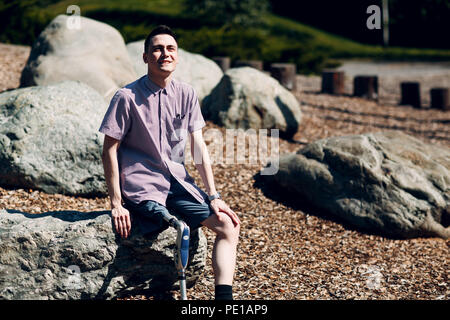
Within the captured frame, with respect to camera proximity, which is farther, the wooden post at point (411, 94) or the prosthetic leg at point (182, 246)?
the wooden post at point (411, 94)

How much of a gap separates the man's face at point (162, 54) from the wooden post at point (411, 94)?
833cm

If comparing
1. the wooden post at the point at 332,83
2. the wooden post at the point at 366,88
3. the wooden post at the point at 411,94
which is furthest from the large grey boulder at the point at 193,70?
the wooden post at the point at 411,94

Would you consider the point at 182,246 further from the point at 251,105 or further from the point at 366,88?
the point at 366,88

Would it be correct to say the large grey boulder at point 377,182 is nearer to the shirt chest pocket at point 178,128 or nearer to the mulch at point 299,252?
the mulch at point 299,252

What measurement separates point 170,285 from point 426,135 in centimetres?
622

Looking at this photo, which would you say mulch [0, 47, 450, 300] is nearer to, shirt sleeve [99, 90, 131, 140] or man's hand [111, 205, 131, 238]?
man's hand [111, 205, 131, 238]

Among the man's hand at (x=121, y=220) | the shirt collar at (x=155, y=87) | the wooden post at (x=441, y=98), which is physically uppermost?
the shirt collar at (x=155, y=87)

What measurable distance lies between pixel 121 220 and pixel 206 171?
0.59 meters

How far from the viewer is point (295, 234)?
5105 millimetres

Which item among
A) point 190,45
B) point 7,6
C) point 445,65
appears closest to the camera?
point 7,6

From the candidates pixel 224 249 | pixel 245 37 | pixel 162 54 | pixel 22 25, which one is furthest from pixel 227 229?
pixel 245 37

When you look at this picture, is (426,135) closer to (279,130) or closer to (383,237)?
(279,130)

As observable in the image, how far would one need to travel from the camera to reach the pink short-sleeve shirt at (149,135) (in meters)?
3.36
